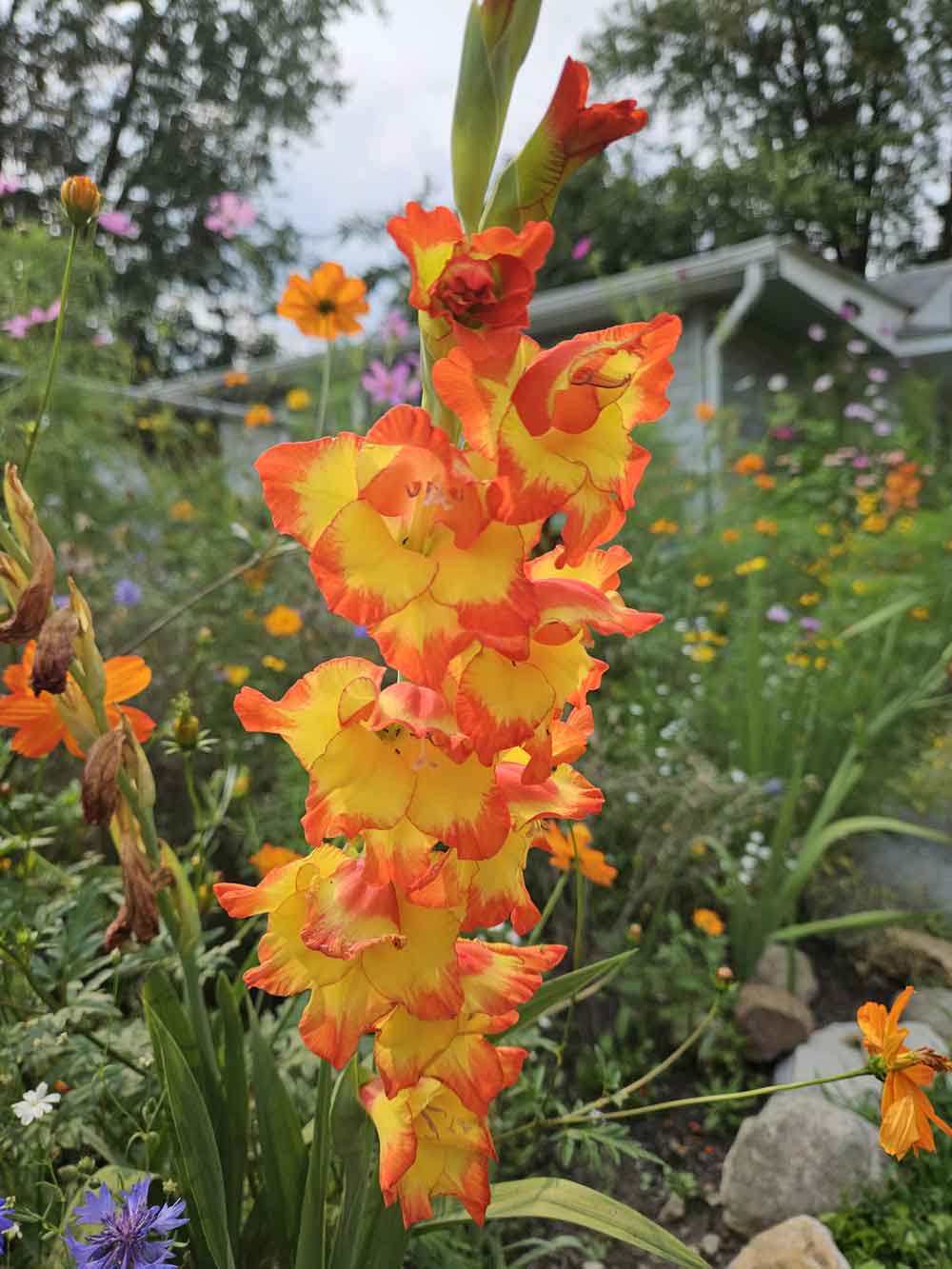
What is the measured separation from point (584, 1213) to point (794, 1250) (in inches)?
25.5

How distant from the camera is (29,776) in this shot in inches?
99.3

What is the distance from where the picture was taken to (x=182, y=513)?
4160 millimetres

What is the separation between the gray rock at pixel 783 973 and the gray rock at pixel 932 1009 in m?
0.24

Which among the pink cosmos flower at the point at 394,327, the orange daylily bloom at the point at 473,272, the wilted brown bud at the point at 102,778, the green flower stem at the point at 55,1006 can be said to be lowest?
the green flower stem at the point at 55,1006

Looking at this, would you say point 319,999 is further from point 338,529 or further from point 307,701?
point 338,529

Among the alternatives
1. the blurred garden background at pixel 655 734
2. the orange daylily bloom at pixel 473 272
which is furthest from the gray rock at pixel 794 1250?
the orange daylily bloom at pixel 473 272

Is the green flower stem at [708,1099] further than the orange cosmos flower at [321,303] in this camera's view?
No

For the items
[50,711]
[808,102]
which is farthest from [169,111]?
[50,711]

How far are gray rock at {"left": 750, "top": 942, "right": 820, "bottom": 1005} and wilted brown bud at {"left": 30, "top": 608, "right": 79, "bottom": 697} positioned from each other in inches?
81.2

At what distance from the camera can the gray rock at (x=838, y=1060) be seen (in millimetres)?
1984

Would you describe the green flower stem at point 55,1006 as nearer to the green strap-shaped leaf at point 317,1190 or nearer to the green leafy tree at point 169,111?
the green strap-shaped leaf at point 317,1190

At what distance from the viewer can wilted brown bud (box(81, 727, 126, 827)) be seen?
866 mm

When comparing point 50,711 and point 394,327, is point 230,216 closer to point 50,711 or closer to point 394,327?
point 394,327

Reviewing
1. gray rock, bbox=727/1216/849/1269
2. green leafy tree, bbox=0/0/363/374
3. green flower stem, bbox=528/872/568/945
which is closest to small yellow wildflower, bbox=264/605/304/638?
green flower stem, bbox=528/872/568/945
